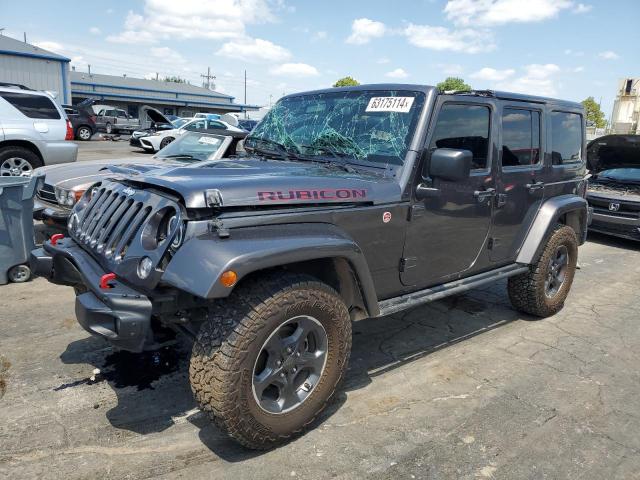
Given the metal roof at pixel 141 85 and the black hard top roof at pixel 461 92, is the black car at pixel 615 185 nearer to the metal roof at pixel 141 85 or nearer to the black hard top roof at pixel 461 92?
the black hard top roof at pixel 461 92

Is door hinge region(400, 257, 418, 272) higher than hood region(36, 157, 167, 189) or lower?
lower

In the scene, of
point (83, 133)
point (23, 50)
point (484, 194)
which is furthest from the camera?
point (23, 50)

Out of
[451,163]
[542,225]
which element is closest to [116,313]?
[451,163]

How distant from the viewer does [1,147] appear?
8.07 meters

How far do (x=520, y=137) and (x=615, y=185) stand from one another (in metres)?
6.41

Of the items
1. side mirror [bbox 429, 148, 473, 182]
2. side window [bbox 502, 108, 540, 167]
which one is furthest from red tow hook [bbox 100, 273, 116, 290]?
side window [bbox 502, 108, 540, 167]

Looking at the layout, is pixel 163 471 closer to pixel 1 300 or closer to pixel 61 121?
pixel 1 300

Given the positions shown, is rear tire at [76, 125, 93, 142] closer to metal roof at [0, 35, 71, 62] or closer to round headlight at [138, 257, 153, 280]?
metal roof at [0, 35, 71, 62]

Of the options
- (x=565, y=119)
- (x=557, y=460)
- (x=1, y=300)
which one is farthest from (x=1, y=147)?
(x=557, y=460)

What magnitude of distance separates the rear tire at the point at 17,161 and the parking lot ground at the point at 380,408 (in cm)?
411

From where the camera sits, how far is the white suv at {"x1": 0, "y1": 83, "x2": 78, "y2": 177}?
26.5 ft

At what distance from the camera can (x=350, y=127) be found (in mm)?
3648

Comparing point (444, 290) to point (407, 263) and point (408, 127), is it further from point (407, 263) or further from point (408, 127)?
point (408, 127)

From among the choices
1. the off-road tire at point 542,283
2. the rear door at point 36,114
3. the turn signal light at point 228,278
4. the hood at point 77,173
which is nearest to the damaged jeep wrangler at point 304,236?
the turn signal light at point 228,278
